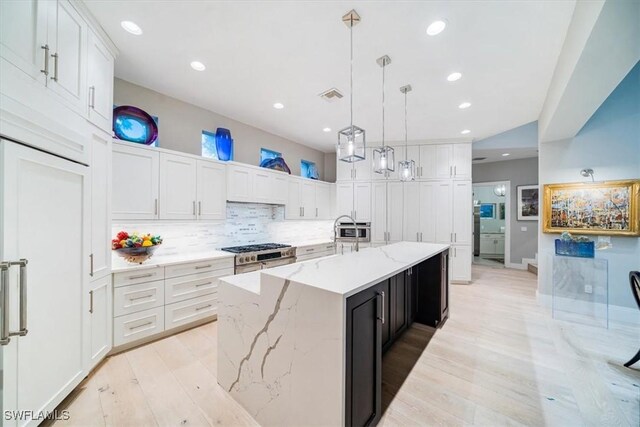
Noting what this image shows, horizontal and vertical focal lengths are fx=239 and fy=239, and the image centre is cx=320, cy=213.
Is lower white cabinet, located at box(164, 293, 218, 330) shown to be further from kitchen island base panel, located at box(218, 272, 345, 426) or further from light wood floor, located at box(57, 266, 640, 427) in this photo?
kitchen island base panel, located at box(218, 272, 345, 426)

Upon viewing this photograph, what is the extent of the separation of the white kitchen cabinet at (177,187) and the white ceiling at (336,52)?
0.93 m

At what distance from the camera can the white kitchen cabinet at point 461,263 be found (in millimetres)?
4754

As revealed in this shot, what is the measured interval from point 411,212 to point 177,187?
429 centimetres

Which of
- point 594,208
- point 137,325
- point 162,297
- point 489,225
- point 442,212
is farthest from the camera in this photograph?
point 489,225

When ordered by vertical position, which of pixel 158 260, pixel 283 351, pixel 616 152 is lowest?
pixel 283 351

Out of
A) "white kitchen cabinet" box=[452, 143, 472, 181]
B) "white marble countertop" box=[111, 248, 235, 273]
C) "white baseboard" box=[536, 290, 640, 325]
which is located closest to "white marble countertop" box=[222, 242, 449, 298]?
"white marble countertop" box=[111, 248, 235, 273]

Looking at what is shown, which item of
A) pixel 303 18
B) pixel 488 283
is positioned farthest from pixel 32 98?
pixel 488 283

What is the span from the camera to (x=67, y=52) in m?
1.67

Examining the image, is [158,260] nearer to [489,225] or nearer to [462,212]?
[462,212]

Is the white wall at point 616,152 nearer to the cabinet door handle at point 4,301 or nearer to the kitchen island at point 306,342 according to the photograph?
the kitchen island at point 306,342

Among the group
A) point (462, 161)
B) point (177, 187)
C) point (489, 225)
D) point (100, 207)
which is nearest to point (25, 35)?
point (100, 207)

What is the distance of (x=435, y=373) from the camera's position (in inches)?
83.5

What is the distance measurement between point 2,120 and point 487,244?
9705 mm

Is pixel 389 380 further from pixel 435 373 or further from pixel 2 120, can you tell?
pixel 2 120
